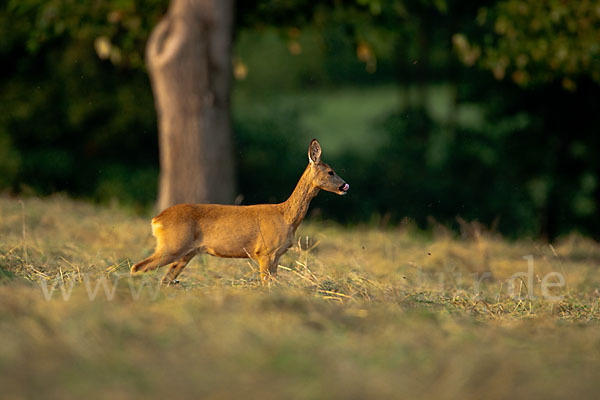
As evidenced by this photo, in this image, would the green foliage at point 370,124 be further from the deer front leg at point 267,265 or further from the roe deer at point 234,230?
the deer front leg at point 267,265

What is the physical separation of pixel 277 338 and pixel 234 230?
2.05 meters

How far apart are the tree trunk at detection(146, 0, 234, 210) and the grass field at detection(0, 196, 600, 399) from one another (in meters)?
4.03

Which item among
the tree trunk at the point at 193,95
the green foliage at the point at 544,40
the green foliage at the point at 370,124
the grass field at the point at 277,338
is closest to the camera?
the grass field at the point at 277,338

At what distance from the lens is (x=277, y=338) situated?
357 cm

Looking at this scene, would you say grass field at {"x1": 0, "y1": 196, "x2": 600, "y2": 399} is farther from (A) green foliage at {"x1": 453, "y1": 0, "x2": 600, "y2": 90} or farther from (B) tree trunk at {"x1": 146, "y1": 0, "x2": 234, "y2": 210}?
(A) green foliage at {"x1": 453, "y1": 0, "x2": 600, "y2": 90}

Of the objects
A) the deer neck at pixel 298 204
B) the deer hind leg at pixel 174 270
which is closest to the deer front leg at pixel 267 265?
the deer neck at pixel 298 204

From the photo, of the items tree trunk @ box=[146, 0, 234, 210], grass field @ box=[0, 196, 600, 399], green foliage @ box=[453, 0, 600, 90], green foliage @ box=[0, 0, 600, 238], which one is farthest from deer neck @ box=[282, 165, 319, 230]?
green foliage @ box=[0, 0, 600, 238]

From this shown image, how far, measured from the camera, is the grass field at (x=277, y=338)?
303 centimetres

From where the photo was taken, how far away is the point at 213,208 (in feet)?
18.6

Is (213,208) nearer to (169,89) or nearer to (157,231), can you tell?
(157,231)

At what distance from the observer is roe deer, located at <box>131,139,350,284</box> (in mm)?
5473

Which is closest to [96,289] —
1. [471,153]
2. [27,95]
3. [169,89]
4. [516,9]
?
[169,89]

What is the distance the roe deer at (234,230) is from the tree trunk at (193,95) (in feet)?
16.3

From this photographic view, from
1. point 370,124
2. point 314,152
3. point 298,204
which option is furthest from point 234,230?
point 370,124
